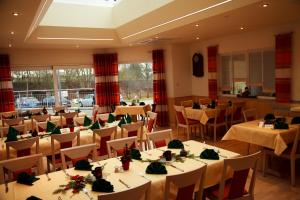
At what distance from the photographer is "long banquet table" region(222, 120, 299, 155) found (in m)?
3.84

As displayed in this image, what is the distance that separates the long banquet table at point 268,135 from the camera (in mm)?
3842

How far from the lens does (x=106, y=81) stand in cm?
923

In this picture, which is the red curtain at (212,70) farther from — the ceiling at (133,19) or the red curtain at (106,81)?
the red curtain at (106,81)

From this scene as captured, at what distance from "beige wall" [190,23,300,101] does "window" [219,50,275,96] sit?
0.77ft

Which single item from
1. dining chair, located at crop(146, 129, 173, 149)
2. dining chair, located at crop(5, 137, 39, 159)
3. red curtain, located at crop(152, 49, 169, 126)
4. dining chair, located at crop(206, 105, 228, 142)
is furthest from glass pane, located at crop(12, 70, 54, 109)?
dining chair, located at crop(146, 129, 173, 149)

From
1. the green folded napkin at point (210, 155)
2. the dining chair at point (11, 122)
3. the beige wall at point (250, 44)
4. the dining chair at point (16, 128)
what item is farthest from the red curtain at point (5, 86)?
the green folded napkin at point (210, 155)

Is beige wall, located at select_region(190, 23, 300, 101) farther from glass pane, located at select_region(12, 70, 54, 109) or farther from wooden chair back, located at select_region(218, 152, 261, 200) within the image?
glass pane, located at select_region(12, 70, 54, 109)

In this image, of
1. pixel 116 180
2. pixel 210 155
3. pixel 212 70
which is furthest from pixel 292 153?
pixel 212 70

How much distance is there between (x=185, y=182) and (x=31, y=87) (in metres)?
7.81

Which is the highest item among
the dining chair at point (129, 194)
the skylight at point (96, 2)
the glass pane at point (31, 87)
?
the skylight at point (96, 2)

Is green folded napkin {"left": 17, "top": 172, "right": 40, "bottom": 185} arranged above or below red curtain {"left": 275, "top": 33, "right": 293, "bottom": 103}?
below

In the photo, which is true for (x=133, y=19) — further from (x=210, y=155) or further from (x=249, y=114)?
(x=210, y=155)

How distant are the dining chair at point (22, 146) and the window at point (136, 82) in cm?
599

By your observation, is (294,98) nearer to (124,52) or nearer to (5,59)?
(124,52)
